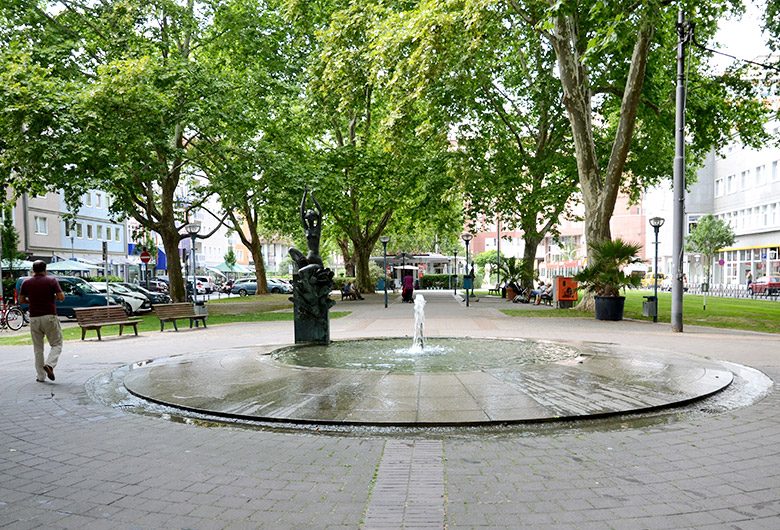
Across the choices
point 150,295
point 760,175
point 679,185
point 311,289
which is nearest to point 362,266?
point 150,295

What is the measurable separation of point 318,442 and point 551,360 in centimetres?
513

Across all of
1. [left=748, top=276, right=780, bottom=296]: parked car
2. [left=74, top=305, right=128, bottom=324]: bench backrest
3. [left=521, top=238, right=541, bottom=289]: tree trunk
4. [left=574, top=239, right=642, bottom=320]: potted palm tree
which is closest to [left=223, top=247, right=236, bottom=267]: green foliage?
[left=521, top=238, right=541, bottom=289]: tree trunk

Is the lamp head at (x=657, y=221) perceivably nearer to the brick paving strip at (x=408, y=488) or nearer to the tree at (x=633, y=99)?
the tree at (x=633, y=99)

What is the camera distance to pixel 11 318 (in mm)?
22000

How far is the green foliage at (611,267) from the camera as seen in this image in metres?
18.6

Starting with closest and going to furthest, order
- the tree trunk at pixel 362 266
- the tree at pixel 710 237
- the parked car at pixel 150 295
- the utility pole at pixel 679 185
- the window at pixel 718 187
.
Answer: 1. the utility pole at pixel 679 185
2. the parked car at pixel 150 295
3. the tree trunk at pixel 362 266
4. the tree at pixel 710 237
5. the window at pixel 718 187

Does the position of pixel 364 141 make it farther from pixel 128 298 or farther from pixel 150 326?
pixel 150 326

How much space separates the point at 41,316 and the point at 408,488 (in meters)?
7.31

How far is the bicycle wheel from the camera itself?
2138 centimetres

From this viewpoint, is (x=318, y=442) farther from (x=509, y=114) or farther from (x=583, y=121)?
(x=509, y=114)

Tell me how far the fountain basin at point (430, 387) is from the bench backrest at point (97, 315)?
228 inches

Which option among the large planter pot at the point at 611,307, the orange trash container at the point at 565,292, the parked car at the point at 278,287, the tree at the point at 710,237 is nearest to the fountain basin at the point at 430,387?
the large planter pot at the point at 611,307

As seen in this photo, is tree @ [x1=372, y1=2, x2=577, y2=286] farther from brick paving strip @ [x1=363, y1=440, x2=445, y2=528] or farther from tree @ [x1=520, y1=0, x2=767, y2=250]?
brick paving strip @ [x1=363, y1=440, x2=445, y2=528]

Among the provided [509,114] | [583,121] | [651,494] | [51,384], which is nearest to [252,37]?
[509,114]
